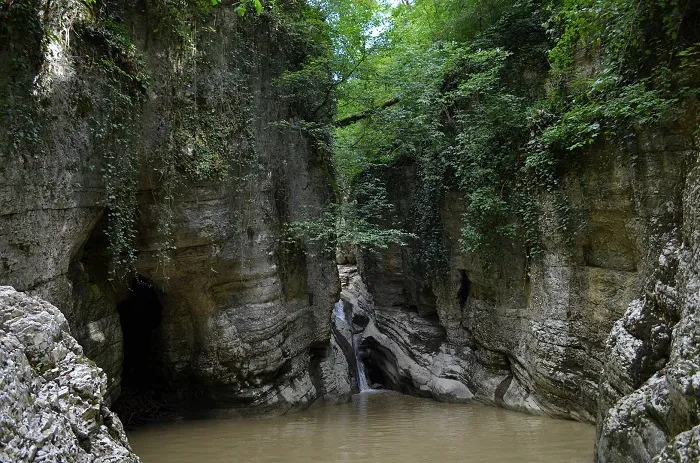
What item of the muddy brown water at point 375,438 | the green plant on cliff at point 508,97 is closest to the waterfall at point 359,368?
the green plant on cliff at point 508,97

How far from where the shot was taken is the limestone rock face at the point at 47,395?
286 centimetres

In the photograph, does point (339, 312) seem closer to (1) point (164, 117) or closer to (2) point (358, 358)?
(2) point (358, 358)

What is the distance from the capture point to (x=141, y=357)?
35.6ft

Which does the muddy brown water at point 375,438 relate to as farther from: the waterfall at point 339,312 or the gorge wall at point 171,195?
the waterfall at point 339,312

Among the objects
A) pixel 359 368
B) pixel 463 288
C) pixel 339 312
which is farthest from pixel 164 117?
pixel 359 368

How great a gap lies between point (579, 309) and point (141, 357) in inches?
317

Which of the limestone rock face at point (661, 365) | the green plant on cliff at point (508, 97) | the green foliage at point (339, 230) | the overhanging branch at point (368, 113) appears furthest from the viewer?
the overhanging branch at point (368, 113)

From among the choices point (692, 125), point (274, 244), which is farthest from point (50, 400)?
point (274, 244)

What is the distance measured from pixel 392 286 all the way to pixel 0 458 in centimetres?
1365

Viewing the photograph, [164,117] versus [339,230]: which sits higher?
[164,117]

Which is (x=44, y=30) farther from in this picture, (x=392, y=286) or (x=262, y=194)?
(x=392, y=286)

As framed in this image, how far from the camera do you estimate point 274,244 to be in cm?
1088

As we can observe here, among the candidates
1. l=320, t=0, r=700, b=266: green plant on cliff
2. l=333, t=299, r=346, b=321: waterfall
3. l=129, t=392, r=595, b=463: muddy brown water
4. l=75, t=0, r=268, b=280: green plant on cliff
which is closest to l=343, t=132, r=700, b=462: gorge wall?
l=320, t=0, r=700, b=266: green plant on cliff

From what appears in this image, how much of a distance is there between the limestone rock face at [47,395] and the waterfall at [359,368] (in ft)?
38.1
